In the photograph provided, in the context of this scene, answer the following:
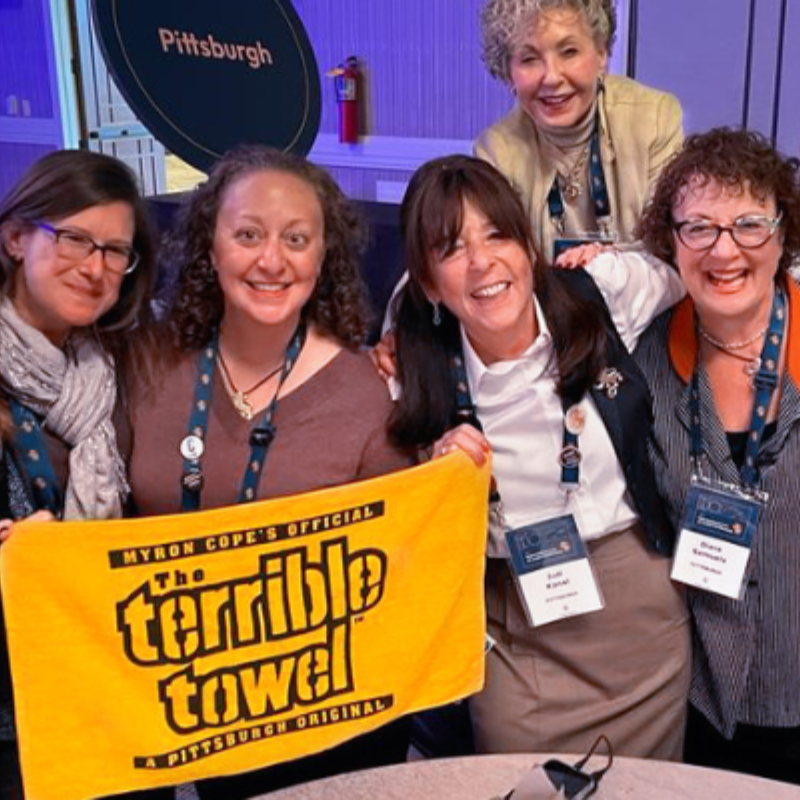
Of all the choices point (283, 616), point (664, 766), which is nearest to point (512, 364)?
point (283, 616)

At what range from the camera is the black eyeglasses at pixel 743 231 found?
1744mm

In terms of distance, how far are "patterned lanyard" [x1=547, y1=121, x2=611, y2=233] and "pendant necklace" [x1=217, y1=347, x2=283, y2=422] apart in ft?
2.53

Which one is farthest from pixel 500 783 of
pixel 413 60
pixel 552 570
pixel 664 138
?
pixel 413 60

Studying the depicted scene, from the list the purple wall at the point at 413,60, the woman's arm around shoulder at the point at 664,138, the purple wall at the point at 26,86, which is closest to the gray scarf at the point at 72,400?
the woman's arm around shoulder at the point at 664,138

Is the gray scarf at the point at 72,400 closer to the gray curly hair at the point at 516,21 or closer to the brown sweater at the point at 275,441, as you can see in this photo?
the brown sweater at the point at 275,441

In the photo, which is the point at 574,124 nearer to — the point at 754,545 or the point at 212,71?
the point at 212,71

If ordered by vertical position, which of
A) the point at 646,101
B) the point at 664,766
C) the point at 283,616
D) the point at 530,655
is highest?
the point at 646,101

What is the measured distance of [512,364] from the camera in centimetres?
185

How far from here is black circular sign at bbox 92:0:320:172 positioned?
2.11 metres

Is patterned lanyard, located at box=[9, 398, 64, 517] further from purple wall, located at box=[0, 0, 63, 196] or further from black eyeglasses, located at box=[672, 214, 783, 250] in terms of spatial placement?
purple wall, located at box=[0, 0, 63, 196]

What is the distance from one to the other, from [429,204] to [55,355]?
672 millimetres

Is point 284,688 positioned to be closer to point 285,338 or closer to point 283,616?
point 283,616

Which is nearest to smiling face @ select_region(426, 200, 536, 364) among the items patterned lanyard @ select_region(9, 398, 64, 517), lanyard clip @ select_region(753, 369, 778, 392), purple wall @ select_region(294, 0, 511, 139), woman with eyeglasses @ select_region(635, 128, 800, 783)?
woman with eyeglasses @ select_region(635, 128, 800, 783)

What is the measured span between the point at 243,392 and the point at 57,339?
32cm
